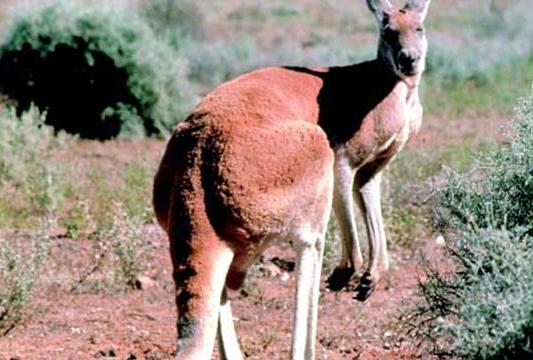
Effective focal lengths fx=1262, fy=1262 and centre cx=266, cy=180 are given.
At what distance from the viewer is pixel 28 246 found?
33.4 feet

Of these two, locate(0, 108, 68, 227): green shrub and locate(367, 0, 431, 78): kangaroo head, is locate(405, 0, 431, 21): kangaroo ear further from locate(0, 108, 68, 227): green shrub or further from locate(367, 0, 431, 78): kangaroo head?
locate(0, 108, 68, 227): green shrub

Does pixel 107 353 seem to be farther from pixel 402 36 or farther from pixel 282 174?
pixel 402 36

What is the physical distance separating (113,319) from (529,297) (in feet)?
13.0

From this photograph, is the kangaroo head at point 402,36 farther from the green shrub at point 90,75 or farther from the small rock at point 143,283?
the green shrub at point 90,75

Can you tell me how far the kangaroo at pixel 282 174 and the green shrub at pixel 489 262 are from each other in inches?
27.7

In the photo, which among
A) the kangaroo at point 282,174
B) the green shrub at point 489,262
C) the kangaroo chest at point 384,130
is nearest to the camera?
the green shrub at point 489,262

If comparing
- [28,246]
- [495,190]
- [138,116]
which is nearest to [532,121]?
[495,190]

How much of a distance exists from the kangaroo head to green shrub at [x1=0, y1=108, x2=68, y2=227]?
4322 millimetres

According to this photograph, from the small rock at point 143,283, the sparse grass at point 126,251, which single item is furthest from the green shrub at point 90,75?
the small rock at point 143,283

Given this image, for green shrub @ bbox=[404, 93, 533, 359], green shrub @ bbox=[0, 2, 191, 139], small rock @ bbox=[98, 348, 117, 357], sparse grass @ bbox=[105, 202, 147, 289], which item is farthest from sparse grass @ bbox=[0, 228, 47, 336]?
green shrub @ bbox=[0, 2, 191, 139]

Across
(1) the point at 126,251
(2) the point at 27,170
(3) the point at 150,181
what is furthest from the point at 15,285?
(2) the point at 27,170

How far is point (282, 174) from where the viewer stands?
667cm

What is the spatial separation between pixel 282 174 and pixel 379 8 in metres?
2.14

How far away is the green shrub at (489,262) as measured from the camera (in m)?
5.64
